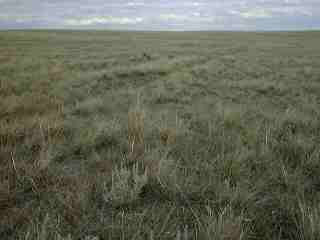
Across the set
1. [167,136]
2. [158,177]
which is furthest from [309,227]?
[167,136]

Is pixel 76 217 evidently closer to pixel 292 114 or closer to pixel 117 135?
pixel 117 135

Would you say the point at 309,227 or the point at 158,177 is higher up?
the point at 158,177

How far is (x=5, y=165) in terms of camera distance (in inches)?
96.2

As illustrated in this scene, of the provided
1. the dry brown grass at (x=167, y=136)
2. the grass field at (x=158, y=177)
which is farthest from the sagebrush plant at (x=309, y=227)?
the dry brown grass at (x=167, y=136)

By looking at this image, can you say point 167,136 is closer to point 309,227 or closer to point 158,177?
point 158,177

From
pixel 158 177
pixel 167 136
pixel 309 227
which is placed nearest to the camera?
pixel 309 227

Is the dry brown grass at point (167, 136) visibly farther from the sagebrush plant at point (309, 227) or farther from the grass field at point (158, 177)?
the sagebrush plant at point (309, 227)

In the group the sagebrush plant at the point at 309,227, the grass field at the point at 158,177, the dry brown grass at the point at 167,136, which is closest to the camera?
the sagebrush plant at the point at 309,227

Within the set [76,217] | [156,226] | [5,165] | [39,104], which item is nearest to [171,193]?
[156,226]

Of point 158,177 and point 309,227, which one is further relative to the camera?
point 158,177

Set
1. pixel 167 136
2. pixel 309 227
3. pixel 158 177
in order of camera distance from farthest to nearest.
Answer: pixel 167 136 → pixel 158 177 → pixel 309 227

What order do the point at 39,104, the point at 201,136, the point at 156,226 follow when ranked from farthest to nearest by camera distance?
the point at 39,104, the point at 201,136, the point at 156,226

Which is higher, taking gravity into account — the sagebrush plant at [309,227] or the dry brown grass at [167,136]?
the dry brown grass at [167,136]

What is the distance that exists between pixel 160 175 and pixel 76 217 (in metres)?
0.94
